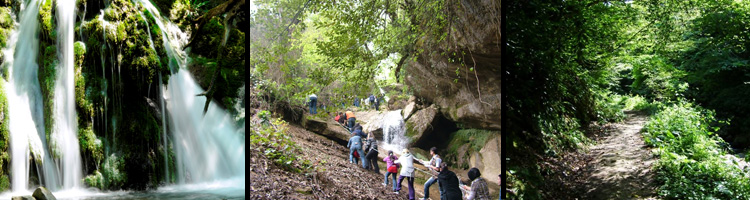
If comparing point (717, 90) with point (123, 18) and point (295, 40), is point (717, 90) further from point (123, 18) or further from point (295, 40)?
point (123, 18)

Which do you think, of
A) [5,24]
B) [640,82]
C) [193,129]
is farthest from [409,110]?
[640,82]

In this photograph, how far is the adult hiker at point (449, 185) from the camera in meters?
2.97

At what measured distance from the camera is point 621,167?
4070mm

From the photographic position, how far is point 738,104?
171 inches

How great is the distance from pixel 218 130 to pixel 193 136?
0.17 meters

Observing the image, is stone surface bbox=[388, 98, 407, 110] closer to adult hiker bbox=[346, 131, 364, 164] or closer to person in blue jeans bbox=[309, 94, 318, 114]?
adult hiker bbox=[346, 131, 364, 164]

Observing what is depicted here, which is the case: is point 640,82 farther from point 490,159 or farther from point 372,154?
point 372,154

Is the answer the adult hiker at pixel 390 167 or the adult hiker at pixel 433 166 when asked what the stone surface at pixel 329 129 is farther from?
the adult hiker at pixel 433 166

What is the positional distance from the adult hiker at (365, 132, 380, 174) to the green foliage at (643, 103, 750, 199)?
2.38 meters

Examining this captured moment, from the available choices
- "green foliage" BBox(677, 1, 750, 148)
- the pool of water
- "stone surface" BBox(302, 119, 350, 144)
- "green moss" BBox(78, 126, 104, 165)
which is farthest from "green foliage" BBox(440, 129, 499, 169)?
"green foliage" BBox(677, 1, 750, 148)

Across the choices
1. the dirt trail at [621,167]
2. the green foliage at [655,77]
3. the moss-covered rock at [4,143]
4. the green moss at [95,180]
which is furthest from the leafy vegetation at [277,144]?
the green foliage at [655,77]

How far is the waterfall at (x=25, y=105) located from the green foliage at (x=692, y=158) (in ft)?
14.4

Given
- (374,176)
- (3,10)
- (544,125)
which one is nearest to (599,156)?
(544,125)

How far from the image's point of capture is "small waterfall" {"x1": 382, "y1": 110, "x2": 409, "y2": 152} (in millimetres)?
2918
